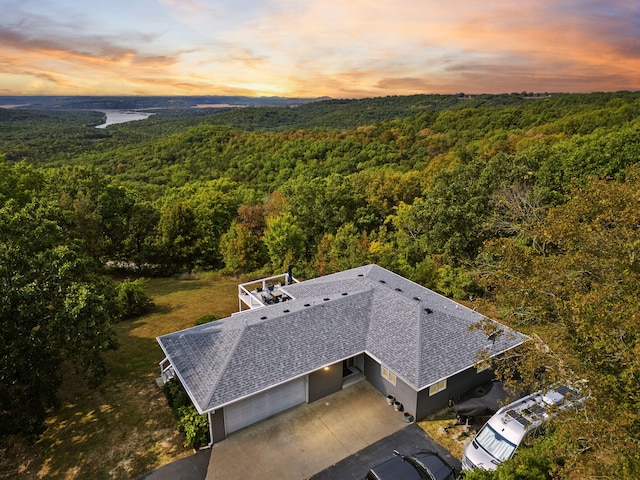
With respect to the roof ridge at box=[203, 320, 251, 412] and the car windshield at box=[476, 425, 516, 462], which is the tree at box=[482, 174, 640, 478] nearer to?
the car windshield at box=[476, 425, 516, 462]

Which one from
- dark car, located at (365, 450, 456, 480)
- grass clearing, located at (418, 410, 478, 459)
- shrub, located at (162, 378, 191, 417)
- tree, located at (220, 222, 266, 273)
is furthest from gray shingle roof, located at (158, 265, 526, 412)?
tree, located at (220, 222, 266, 273)

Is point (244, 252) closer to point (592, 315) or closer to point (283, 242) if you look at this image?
point (283, 242)

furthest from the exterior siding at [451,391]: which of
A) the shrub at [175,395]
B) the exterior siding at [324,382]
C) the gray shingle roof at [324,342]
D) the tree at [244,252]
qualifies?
the tree at [244,252]

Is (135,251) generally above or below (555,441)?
below

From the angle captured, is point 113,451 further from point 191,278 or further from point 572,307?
point 191,278

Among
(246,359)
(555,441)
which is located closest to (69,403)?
(246,359)

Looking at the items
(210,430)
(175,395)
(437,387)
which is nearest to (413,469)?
(437,387)

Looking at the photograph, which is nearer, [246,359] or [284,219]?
[246,359]
